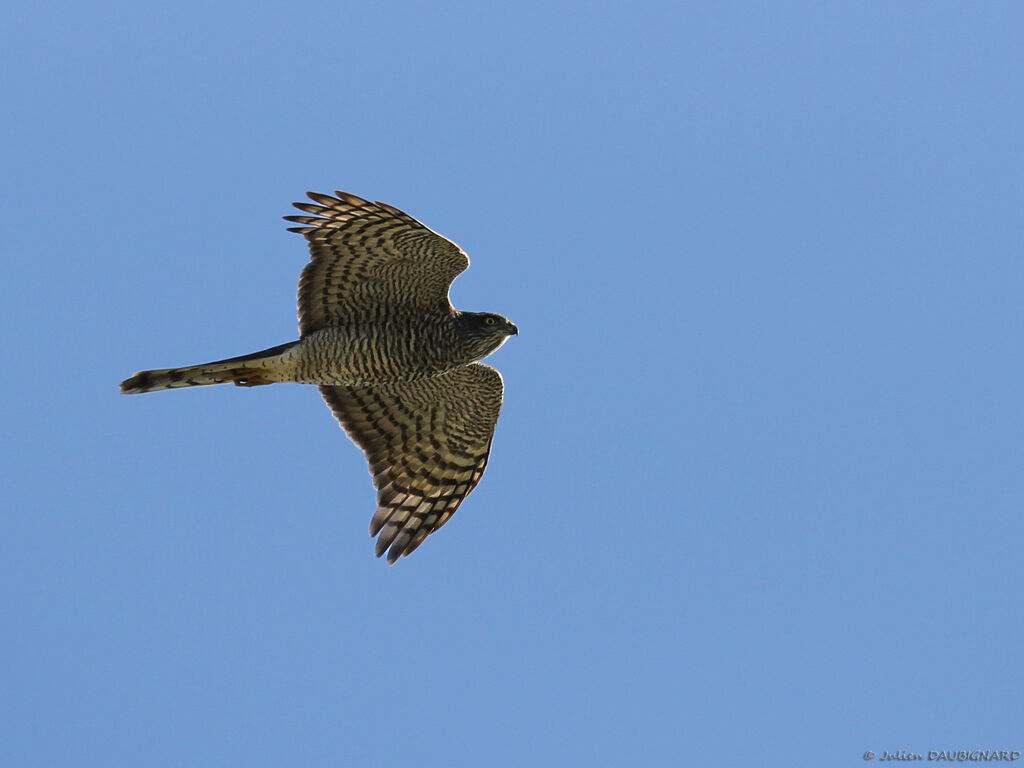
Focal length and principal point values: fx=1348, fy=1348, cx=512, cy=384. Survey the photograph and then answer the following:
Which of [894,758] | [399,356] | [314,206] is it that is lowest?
[894,758]

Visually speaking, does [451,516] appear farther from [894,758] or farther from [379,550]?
[894,758]

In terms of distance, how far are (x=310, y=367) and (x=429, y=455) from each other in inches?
72.4

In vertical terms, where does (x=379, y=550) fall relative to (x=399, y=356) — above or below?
below

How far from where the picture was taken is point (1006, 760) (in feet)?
46.5

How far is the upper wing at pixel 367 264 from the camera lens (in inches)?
494

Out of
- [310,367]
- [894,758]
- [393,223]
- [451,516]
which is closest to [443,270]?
[393,223]

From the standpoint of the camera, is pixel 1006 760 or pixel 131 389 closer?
pixel 131 389

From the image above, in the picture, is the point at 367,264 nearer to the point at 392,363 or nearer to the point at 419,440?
the point at 392,363

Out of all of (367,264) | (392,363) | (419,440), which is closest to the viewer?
(367,264)

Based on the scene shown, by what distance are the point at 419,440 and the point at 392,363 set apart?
1.36 m

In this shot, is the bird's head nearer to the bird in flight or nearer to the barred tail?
the bird in flight

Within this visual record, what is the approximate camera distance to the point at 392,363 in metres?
13.2

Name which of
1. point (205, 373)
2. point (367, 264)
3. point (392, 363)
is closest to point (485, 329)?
point (392, 363)

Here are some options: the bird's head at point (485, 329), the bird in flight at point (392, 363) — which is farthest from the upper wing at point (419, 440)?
the bird's head at point (485, 329)
